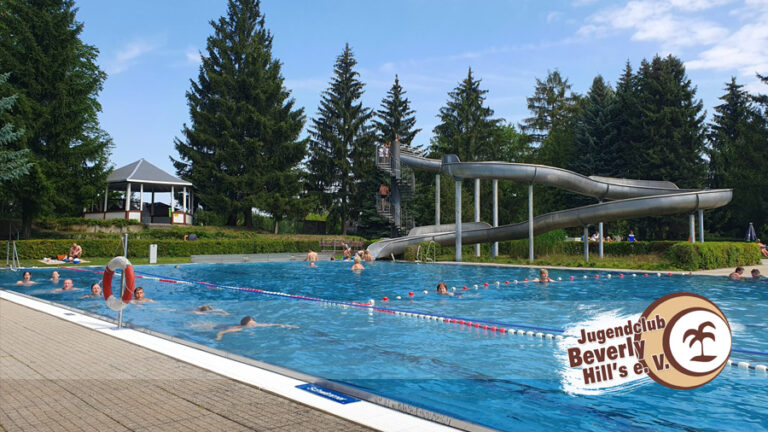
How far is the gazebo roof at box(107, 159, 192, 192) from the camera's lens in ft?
116

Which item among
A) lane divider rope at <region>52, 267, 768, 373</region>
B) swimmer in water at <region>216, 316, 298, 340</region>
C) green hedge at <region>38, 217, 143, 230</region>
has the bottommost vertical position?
swimmer in water at <region>216, 316, 298, 340</region>

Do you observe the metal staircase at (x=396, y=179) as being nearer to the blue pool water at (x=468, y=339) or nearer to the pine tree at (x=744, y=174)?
the blue pool water at (x=468, y=339)

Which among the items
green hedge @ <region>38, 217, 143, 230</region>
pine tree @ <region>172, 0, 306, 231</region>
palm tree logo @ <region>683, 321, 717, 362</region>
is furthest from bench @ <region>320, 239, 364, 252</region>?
palm tree logo @ <region>683, 321, 717, 362</region>

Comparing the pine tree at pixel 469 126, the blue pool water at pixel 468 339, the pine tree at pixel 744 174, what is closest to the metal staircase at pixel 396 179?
the pine tree at pixel 469 126

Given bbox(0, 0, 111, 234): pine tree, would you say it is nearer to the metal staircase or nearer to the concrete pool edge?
the metal staircase

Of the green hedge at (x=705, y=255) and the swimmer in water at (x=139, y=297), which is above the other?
the green hedge at (x=705, y=255)

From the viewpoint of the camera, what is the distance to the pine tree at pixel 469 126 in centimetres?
4938

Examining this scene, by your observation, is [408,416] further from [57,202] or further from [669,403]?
[57,202]

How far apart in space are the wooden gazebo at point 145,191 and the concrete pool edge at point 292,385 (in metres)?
29.0

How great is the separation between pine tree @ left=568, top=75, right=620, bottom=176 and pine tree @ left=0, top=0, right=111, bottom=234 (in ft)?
119

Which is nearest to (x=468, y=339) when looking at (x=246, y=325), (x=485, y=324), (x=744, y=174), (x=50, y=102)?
(x=485, y=324)

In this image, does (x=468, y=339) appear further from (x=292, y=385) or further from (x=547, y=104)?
(x=547, y=104)

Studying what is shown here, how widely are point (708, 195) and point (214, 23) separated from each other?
1563 inches

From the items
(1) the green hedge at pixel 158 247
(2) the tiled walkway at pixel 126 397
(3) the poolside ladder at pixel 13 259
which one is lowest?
(2) the tiled walkway at pixel 126 397
